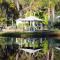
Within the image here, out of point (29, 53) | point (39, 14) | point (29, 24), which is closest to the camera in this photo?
point (29, 53)

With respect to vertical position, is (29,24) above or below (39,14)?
below

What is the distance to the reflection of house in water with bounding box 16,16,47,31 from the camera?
36.2ft

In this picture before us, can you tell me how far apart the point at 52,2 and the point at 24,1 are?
1.26 meters

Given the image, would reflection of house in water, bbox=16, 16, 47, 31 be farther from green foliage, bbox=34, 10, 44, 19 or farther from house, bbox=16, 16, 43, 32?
green foliage, bbox=34, 10, 44, 19

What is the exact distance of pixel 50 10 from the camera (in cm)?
1098

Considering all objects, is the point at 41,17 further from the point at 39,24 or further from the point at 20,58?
the point at 20,58

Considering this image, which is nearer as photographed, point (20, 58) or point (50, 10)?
point (20, 58)

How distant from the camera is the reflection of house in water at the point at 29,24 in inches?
434

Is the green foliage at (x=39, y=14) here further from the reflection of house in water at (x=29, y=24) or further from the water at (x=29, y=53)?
the water at (x=29, y=53)

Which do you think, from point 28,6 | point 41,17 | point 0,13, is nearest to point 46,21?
point 41,17

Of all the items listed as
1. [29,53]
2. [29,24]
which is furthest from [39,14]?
[29,53]

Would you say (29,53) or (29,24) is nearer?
(29,53)

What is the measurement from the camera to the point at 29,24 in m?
11.3

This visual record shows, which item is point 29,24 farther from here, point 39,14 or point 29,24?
point 39,14
